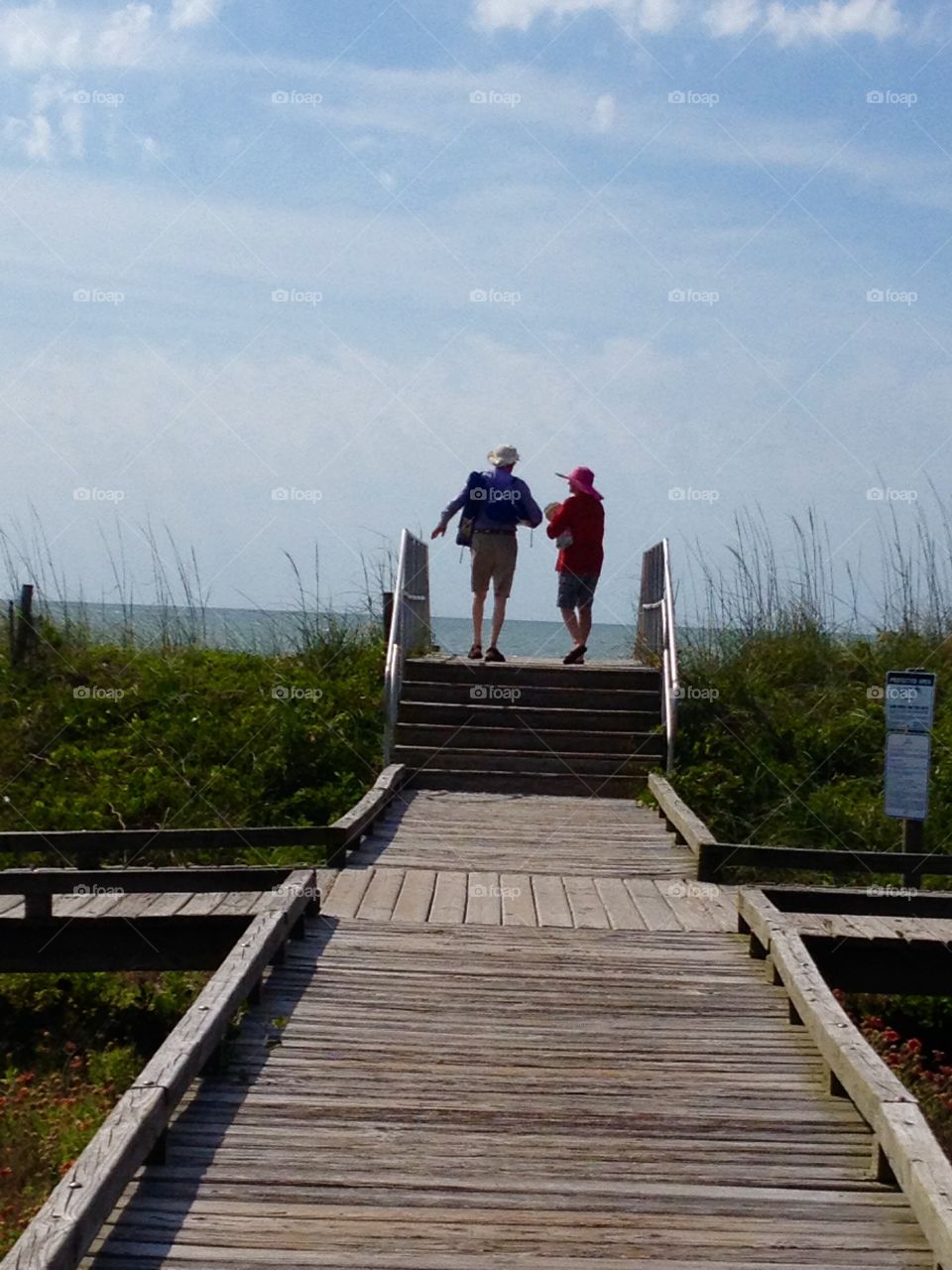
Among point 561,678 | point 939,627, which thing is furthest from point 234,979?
point 939,627

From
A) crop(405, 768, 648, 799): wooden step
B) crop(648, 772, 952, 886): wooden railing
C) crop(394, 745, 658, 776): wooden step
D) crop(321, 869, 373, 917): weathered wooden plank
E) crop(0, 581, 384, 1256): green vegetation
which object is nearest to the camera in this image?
crop(321, 869, 373, 917): weathered wooden plank

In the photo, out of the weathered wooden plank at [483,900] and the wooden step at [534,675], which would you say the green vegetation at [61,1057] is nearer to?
the weathered wooden plank at [483,900]

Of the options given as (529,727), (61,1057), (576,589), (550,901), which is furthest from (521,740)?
(61,1057)

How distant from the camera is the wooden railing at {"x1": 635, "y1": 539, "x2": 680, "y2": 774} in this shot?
1482 cm

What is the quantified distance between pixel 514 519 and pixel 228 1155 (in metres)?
10.9

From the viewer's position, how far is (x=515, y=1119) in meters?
5.82

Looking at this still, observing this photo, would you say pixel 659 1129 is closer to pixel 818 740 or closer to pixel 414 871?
pixel 414 871

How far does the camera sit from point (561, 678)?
53.4 feet

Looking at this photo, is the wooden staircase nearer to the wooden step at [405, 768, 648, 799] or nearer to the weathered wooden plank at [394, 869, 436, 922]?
the wooden step at [405, 768, 648, 799]

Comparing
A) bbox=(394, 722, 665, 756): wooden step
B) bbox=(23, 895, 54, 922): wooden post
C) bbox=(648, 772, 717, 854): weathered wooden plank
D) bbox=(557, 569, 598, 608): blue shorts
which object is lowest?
bbox=(23, 895, 54, 922): wooden post

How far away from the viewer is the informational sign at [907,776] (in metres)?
10.8

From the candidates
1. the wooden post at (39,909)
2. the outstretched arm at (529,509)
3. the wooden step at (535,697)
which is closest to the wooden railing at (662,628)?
the wooden step at (535,697)

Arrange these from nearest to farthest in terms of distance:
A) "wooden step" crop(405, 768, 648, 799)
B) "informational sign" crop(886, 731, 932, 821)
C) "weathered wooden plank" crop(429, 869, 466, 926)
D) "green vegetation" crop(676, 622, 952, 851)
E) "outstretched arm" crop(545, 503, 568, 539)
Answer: "weathered wooden plank" crop(429, 869, 466, 926), "informational sign" crop(886, 731, 932, 821), "green vegetation" crop(676, 622, 952, 851), "wooden step" crop(405, 768, 648, 799), "outstretched arm" crop(545, 503, 568, 539)

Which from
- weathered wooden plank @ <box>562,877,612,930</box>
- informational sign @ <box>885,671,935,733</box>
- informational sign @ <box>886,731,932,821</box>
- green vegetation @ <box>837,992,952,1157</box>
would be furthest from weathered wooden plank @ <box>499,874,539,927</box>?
informational sign @ <box>885,671,935,733</box>
